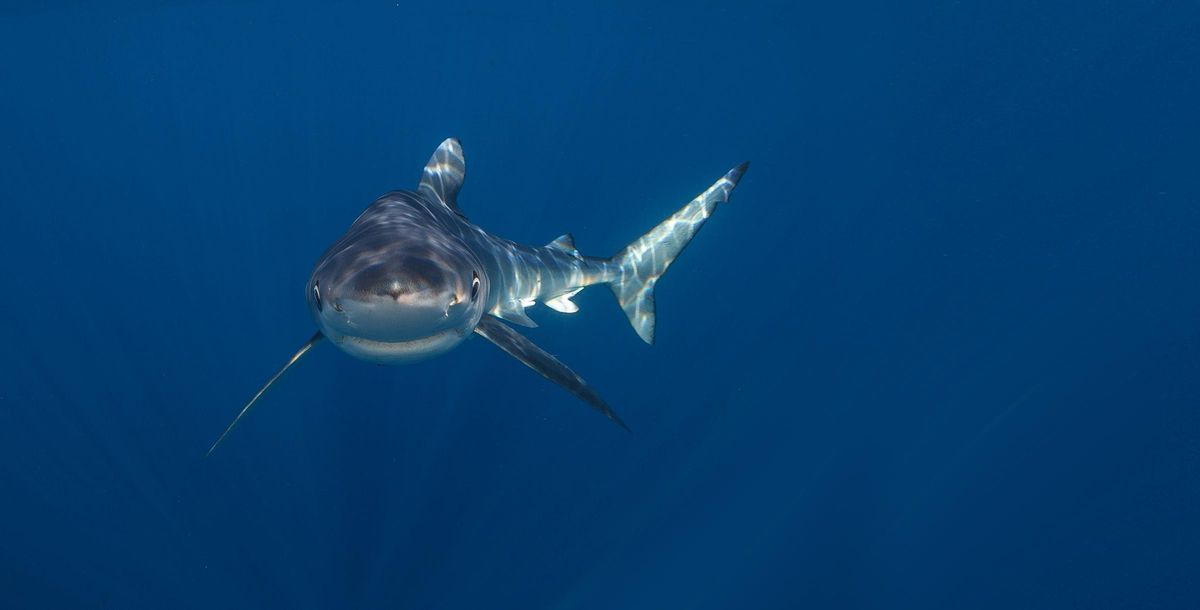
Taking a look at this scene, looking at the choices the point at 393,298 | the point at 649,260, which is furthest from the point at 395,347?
the point at 649,260

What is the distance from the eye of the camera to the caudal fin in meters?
6.46

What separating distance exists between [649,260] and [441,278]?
4.04m

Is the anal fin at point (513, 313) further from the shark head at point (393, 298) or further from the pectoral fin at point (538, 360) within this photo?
the shark head at point (393, 298)

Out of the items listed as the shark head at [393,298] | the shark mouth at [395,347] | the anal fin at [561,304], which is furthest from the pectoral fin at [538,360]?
the anal fin at [561,304]

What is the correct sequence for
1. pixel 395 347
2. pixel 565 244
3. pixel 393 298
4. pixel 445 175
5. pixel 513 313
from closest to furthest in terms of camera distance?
pixel 393 298
pixel 395 347
pixel 513 313
pixel 445 175
pixel 565 244

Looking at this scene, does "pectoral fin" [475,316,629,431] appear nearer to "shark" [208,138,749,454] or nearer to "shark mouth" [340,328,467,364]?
"shark" [208,138,749,454]

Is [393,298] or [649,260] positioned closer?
[393,298]

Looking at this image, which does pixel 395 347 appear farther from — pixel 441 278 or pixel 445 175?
pixel 445 175

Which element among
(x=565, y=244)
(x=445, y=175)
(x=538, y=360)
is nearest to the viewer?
(x=538, y=360)

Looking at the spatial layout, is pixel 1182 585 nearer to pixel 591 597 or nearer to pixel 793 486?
pixel 793 486

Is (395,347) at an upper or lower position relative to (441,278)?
lower

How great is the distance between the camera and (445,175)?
5449 millimetres

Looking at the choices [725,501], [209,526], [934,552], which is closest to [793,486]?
[725,501]

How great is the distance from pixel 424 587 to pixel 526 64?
26144 millimetres
